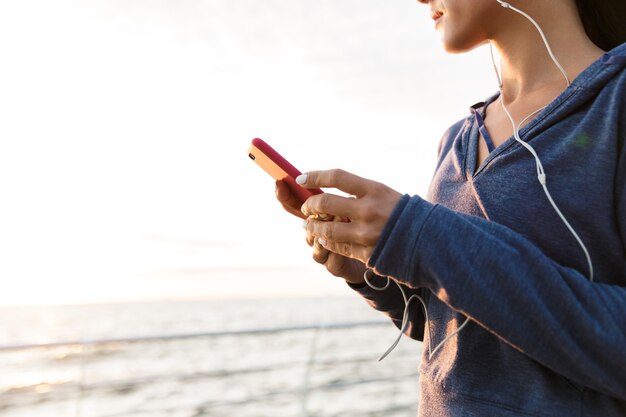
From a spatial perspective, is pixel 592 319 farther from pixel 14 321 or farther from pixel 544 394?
pixel 14 321

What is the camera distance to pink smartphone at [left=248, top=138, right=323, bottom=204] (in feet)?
2.40

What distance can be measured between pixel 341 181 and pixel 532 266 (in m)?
0.21

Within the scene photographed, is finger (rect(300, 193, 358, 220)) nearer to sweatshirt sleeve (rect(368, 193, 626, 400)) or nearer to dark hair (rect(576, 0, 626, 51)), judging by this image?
sweatshirt sleeve (rect(368, 193, 626, 400))

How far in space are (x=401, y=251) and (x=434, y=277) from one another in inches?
1.6

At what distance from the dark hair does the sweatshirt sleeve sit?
43cm

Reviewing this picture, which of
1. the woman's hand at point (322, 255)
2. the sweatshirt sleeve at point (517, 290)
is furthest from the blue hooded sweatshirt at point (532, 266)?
the woman's hand at point (322, 255)

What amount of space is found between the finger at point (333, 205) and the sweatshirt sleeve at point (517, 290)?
50 millimetres

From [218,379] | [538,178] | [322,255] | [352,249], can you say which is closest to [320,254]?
[322,255]

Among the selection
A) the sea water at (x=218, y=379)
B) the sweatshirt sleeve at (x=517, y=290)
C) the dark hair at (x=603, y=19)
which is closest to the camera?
the sweatshirt sleeve at (x=517, y=290)

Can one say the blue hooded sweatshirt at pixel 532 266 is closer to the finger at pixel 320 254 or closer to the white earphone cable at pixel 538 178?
the white earphone cable at pixel 538 178

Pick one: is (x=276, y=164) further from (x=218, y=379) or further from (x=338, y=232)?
(x=218, y=379)

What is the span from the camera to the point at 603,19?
730 mm

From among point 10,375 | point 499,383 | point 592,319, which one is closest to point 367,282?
point 499,383

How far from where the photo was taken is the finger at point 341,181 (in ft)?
1.73
